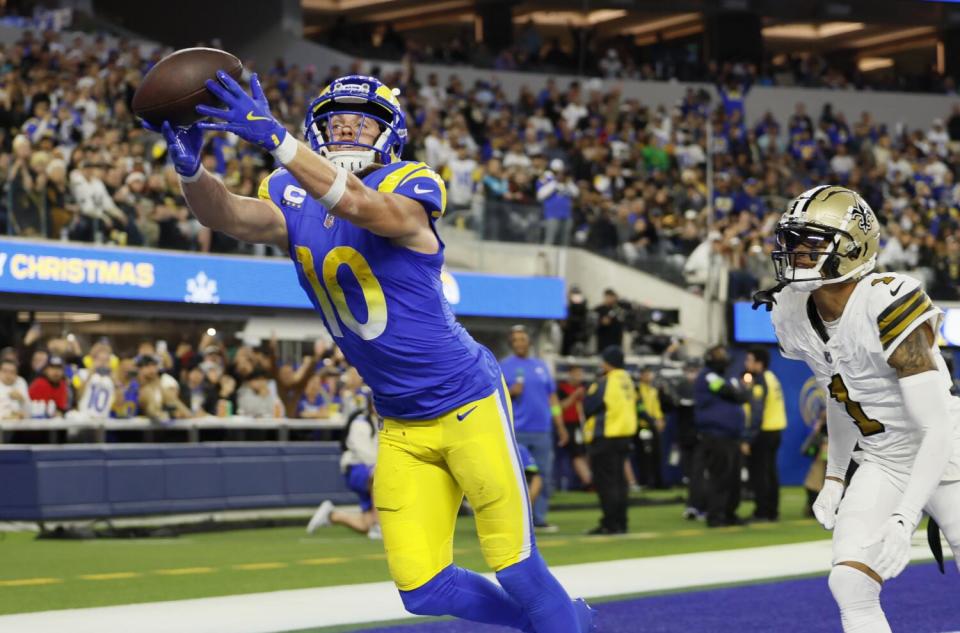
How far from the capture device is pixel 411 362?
514 cm

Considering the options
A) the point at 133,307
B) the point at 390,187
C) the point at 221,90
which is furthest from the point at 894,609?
the point at 133,307

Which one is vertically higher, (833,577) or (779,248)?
(779,248)

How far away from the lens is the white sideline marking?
759cm

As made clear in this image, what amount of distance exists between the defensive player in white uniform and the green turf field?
193 inches

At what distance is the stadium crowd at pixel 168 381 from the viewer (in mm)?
14445

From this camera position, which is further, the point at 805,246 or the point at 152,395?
the point at 152,395

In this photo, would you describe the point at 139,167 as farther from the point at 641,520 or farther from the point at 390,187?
the point at 390,187

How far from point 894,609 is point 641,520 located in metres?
7.21

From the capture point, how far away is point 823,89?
33.9 m

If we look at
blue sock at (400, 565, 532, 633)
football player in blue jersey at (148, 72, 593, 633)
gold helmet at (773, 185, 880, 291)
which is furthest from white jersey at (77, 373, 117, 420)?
gold helmet at (773, 185, 880, 291)

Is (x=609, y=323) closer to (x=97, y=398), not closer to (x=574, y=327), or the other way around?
(x=574, y=327)

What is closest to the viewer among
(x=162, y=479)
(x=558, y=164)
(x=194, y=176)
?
(x=194, y=176)

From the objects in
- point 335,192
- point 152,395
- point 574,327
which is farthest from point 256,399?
point 335,192

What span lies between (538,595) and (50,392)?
1015cm
